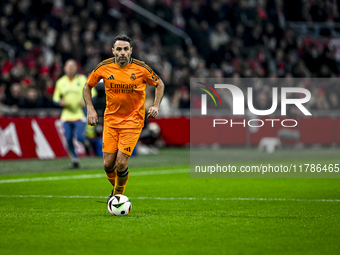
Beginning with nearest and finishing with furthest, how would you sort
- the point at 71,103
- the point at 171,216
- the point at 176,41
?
the point at 171,216, the point at 71,103, the point at 176,41

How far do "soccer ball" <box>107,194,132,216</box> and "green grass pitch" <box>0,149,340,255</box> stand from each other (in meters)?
0.11

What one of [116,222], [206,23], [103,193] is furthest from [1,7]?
[116,222]

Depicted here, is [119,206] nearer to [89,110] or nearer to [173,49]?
[89,110]

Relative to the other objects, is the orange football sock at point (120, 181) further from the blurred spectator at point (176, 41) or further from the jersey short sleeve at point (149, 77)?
the blurred spectator at point (176, 41)

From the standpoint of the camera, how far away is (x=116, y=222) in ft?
20.7

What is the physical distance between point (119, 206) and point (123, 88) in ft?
4.90

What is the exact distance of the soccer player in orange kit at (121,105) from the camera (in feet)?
23.7

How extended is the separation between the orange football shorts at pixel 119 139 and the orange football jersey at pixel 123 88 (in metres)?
0.06

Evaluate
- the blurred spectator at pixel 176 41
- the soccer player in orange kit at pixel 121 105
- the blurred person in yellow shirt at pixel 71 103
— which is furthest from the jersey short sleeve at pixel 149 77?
the blurred spectator at pixel 176 41

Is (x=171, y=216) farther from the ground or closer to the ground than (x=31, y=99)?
closer to the ground

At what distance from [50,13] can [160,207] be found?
43.2 feet

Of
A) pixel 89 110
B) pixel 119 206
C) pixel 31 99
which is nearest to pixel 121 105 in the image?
pixel 89 110

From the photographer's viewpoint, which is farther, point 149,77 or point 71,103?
point 71,103

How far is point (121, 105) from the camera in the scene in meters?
7.30
